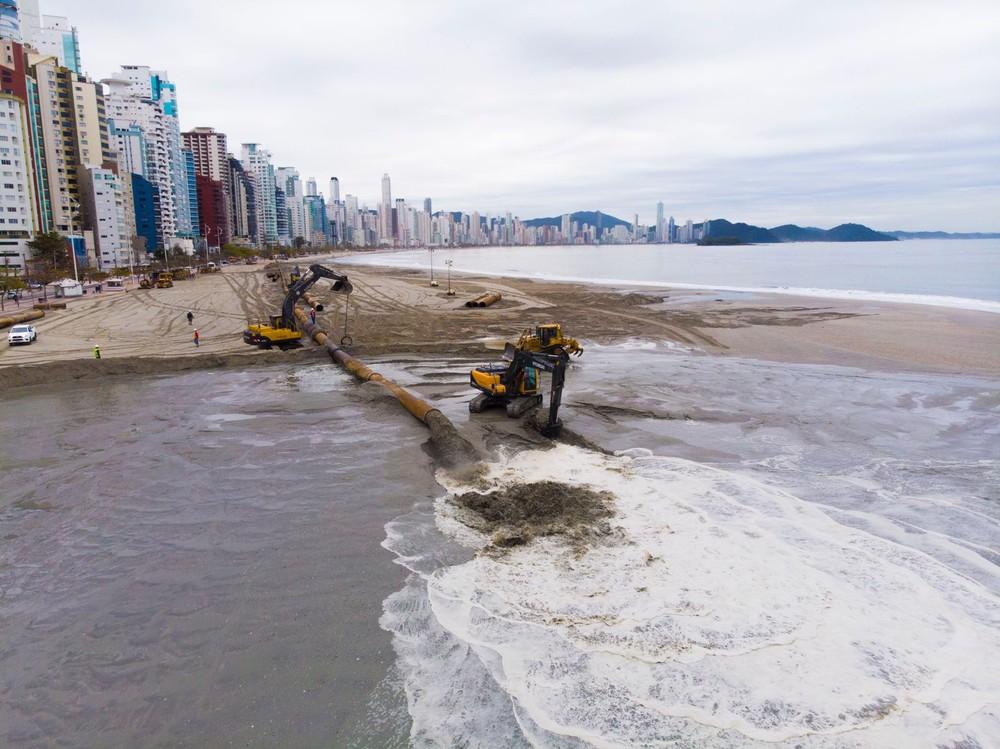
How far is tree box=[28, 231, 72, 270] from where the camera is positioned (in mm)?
68963

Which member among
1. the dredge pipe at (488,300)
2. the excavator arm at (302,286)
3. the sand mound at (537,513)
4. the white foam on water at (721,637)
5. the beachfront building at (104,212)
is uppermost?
the beachfront building at (104,212)

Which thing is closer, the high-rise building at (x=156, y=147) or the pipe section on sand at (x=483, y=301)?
the pipe section on sand at (x=483, y=301)

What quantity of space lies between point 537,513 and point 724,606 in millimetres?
4318

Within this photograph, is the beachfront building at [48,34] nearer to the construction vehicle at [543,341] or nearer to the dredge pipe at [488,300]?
the dredge pipe at [488,300]

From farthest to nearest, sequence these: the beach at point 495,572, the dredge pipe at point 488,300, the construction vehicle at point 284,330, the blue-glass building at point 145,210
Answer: the blue-glass building at point 145,210, the dredge pipe at point 488,300, the construction vehicle at point 284,330, the beach at point 495,572

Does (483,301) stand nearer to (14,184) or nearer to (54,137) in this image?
(14,184)

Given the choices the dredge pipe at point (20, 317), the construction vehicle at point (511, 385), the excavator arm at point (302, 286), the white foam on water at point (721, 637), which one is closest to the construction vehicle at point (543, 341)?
the construction vehicle at point (511, 385)

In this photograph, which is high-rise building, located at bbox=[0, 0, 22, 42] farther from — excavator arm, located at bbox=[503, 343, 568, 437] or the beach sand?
excavator arm, located at bbox=[503, 343, 568, 437]

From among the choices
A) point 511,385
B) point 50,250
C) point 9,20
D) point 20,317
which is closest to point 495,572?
point 511,385

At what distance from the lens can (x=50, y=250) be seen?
69.6 metres

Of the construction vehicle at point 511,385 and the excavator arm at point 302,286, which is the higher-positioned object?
the excavator arm at point 302,286

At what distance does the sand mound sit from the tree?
73848mm

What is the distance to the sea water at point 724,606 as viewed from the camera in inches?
301

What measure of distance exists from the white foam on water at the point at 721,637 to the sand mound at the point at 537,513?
0.37 metres
